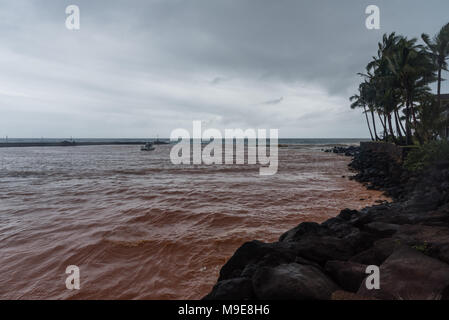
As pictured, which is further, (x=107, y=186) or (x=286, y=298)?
(x=107, y=186)

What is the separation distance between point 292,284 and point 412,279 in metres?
1.66

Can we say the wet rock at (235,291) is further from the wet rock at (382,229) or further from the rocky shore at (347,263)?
the wet rock at (382,229)

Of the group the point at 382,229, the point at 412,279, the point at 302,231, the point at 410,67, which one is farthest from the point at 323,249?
the point at 410,67

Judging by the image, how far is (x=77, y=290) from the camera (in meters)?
3.96

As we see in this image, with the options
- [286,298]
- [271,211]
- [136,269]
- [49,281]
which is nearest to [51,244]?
[49,281]

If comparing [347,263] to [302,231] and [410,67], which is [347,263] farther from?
[410,67]

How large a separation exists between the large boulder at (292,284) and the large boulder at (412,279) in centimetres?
49

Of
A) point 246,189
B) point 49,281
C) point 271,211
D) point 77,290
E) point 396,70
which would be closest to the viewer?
point 77,290

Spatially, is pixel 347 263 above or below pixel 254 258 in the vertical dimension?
above

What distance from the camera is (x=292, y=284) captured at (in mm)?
2865

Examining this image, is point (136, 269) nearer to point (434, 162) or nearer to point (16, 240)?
point (16, 240)

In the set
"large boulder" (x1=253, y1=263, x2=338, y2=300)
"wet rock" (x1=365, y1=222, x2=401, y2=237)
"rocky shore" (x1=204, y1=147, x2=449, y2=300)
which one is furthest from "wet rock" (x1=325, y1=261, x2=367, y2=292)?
"wet rock" (x1=365, y1=222, x2=401, y2=237)
